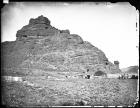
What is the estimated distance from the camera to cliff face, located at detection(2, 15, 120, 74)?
2945 inches

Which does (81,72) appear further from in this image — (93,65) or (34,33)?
(34,33)

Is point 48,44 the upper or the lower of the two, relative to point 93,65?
upper

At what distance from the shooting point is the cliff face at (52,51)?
2945 inches

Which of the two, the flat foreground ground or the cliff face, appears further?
the cliff face

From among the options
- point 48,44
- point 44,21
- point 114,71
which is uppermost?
point 44,21

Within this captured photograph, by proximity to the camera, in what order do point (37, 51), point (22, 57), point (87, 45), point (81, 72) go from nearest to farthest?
point (81, 72)
point (22, 57)
point (37, 51)
point (87, 45)

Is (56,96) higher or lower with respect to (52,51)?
higher

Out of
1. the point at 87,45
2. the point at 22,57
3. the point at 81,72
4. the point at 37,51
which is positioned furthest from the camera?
the point at 87,45

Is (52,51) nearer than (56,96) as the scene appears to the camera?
No

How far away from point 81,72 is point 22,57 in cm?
2616

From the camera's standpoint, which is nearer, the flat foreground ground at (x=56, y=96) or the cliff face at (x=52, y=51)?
the flat foreground ground at (x=56, y=96)

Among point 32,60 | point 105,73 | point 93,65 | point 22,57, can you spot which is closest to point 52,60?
point 32,60

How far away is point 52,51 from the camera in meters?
82.1

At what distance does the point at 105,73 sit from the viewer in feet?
261
